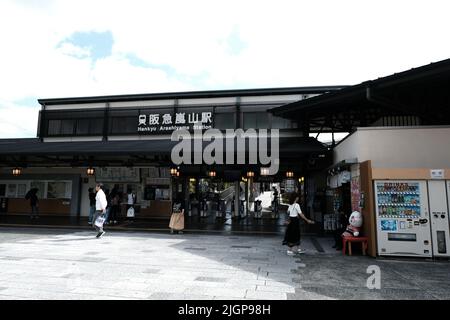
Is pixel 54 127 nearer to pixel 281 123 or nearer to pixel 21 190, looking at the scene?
pixel 21 190

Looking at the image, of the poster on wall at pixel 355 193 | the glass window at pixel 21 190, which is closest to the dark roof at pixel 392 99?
the poster on wall at pixel 355 193

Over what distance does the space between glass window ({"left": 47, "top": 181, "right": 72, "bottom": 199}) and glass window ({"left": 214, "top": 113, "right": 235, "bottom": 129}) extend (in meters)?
9.62

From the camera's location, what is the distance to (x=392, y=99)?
987 cm

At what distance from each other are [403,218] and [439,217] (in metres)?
0.84

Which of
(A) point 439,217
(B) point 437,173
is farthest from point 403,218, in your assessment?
(B) point 437,173

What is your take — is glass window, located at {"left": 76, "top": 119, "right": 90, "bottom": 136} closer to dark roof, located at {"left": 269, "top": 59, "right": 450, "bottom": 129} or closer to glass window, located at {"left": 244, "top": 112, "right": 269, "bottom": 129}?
glass window, located at {"left": 244, "top": 112, "right": 269, "bottom": 129}

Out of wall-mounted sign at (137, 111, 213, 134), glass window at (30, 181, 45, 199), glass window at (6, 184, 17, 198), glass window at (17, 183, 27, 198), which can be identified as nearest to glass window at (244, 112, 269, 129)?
wall-mounted sign at (137, 111, 213, 134)

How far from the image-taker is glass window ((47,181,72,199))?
1775cm

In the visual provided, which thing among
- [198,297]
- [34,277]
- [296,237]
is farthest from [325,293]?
[34,277]

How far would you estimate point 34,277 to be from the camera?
5.74 m

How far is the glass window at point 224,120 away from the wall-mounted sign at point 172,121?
0.32 metres

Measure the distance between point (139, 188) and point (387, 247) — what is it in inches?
526

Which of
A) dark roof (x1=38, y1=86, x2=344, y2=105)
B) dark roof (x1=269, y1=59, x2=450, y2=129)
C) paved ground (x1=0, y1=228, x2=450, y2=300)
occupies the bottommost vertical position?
paved ground (x1=0, y1=228, x2=450, y2=300)

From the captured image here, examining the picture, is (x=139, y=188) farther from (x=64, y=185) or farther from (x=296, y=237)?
(x=296, y=237)
